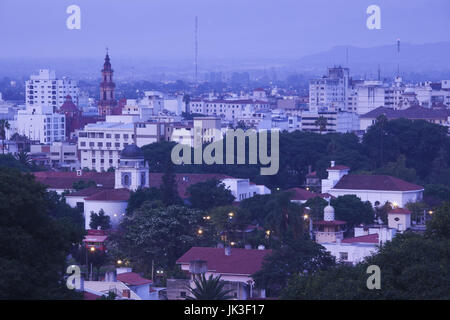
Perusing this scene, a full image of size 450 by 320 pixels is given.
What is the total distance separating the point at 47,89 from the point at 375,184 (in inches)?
1758

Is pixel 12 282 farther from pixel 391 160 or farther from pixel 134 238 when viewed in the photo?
pixel 391 160

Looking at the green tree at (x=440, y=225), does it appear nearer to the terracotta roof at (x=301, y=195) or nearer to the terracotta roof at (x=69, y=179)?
the terracotta roof at (x=301, y=195)

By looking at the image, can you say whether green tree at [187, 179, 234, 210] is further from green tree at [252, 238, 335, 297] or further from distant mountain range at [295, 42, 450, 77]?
distant mountain range at [295, 42, 450, 77]

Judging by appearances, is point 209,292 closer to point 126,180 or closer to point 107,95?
point 126,180

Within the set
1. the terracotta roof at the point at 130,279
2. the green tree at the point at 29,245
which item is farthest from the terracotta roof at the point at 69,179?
the green tree at the point at 29,245

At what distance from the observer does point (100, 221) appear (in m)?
29.2

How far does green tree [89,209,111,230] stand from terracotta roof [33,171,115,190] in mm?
4510

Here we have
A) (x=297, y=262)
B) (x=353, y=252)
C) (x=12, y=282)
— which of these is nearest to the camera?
(x=12, y=282)

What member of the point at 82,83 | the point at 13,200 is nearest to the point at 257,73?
the point at 82,83

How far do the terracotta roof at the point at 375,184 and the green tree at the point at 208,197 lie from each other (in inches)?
130

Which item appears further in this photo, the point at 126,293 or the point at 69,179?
the point at 69,179

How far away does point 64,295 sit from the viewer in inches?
490

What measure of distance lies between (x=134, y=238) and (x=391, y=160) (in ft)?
64.9

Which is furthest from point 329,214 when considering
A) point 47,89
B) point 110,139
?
point 47,89
